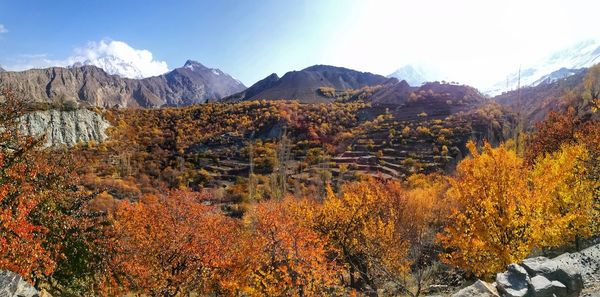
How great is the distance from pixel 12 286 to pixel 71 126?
529 feet

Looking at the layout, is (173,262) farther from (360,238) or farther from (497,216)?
(497,216)

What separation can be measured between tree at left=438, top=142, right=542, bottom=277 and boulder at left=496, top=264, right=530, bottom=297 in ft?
21.6

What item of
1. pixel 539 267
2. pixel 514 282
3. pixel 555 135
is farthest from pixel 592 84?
pixel 514 282

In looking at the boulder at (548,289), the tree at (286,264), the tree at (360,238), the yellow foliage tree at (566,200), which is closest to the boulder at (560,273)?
the boulder at (548,289)

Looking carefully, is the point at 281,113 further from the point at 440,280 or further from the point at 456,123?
the point at 440,280

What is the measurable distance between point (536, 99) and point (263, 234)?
670 feet

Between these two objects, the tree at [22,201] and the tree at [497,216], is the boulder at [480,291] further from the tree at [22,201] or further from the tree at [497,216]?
the tree at [22,201]

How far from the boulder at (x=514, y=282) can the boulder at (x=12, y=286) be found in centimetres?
2139

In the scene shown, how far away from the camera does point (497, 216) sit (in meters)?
23.7

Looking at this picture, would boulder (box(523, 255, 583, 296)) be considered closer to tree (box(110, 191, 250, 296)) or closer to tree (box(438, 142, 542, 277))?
tree (box(438, 142, 542, 277))

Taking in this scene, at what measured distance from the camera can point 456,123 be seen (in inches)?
5507

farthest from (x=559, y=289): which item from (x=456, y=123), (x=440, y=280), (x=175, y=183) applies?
(x=456, y=123)

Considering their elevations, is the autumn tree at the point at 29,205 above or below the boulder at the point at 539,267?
above

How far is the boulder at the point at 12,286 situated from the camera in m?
14.9
